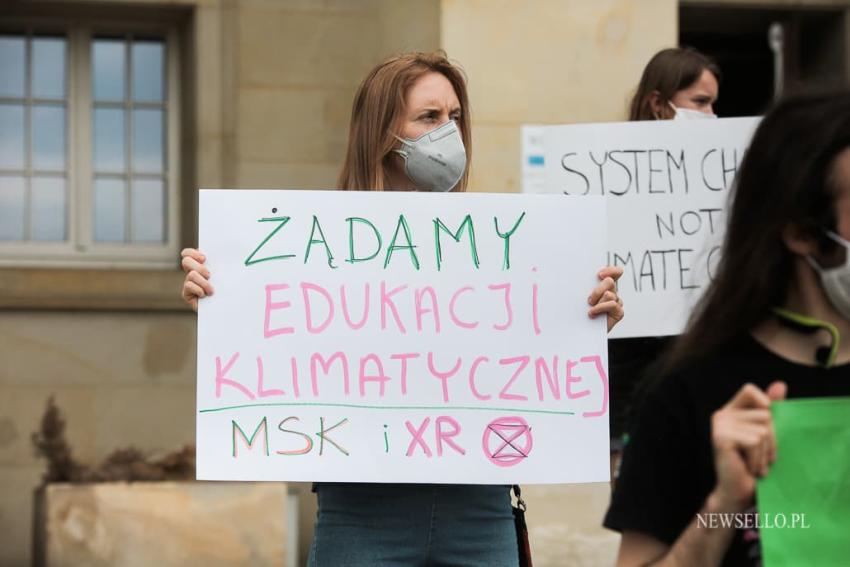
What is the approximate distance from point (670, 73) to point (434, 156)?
1.71 metres

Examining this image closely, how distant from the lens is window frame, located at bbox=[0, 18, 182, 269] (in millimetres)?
8898

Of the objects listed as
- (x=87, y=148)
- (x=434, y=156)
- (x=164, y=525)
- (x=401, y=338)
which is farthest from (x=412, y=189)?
(x=87, y=148)

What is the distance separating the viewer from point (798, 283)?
7.48 ft

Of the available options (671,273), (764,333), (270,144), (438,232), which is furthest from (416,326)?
(270,144)

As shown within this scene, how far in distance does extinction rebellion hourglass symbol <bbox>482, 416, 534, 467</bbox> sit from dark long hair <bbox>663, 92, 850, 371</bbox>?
1077mm

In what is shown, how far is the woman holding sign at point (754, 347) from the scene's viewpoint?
2.19 m

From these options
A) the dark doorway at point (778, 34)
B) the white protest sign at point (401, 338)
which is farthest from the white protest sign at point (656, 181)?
the dark doorway at point (778, 34)

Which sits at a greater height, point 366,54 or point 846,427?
point 366,54

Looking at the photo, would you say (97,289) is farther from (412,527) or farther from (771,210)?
(771,210)

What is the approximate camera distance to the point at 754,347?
2281 millimetres

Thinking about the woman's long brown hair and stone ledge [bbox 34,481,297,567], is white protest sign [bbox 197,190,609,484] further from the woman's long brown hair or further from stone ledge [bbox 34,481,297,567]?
stone ledge [bbox 34,481,297,567]

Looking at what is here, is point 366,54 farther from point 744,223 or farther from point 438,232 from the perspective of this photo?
point 744,223

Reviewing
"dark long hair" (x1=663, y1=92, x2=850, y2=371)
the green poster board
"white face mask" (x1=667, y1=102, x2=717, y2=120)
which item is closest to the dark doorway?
"white face mask" (x1=667, y1=102, x2=717, y2=120)

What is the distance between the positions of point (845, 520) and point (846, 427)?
0.13 metres
